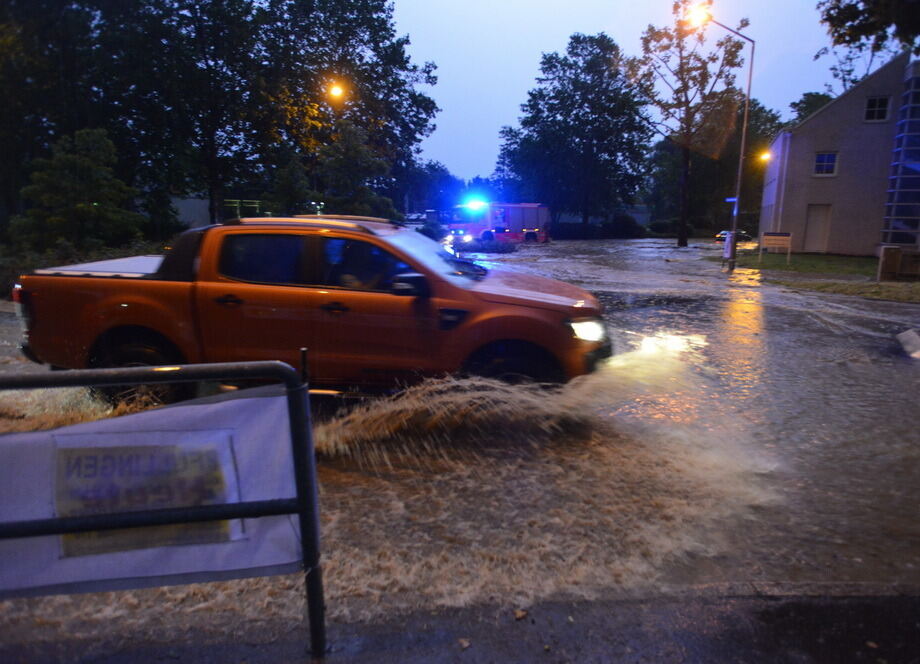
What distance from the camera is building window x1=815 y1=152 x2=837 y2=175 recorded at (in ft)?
103

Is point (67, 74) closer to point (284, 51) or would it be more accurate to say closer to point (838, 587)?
point (284, 51)

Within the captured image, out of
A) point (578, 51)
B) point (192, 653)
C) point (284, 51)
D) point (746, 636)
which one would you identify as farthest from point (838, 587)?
point (578, 51)

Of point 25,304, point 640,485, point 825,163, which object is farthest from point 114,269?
point 825,163

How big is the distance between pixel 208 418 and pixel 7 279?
1505 cm

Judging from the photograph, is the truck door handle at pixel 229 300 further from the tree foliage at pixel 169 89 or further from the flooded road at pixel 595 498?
the tree foliage at pixel 169 89

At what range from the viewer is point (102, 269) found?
19.0 feet

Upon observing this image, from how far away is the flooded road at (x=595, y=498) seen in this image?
3232 millimetres

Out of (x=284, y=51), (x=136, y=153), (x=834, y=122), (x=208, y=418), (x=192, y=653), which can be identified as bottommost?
(x=192, y=653)

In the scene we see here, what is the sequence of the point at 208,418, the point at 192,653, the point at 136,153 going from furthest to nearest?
the point at 136,153 < the point at 192,653 < the point at 208,418

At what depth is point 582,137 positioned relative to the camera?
204 ft

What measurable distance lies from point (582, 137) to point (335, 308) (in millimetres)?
60981

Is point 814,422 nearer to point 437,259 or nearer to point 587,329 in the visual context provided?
point 587,329


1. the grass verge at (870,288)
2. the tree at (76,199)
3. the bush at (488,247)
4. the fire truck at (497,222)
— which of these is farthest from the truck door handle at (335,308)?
the bush at (488,247)

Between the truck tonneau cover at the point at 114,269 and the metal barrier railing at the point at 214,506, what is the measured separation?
359 cm
